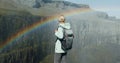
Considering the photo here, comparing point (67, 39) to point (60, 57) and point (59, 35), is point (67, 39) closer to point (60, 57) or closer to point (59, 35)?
point (59, 35)

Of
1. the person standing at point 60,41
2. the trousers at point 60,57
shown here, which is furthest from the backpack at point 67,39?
the trousers at point 60,57

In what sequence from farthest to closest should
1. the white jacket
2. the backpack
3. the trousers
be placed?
1. the trousers
2. the backpack
3. the white jacket

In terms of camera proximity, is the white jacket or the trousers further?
the trousers

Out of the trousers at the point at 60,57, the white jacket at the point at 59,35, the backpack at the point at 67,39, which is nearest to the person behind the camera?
the white jacket at the point at 59,35

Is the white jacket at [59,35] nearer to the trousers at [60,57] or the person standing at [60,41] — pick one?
the person standing at [60,41]

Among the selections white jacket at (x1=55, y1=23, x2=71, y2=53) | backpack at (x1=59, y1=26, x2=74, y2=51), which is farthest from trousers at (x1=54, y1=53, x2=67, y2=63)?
backpack at (x1=59, y1=26, x2=74, y2=51)

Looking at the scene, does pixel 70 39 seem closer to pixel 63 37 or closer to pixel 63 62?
pixel 63 37

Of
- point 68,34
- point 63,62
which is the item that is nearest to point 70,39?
point 68,34

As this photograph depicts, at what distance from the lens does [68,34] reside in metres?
10.6

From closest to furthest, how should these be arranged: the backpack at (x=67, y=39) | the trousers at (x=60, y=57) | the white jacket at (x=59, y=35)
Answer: the white jacket at (x=59, y=35) < the backpack at (x=67, y=39) < the trousers at (x=60, y=57)

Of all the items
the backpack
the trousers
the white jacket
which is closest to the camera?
the white jacket

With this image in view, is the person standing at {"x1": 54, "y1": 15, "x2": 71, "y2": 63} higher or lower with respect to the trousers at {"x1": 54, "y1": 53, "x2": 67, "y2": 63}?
higher

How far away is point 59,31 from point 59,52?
843mm

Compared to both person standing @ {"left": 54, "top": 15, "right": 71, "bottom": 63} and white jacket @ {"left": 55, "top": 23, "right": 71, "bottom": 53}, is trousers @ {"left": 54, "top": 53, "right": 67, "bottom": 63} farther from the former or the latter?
white jacket @ {"left": 55, "top": 23, "right": 71, "bottom": 53}
